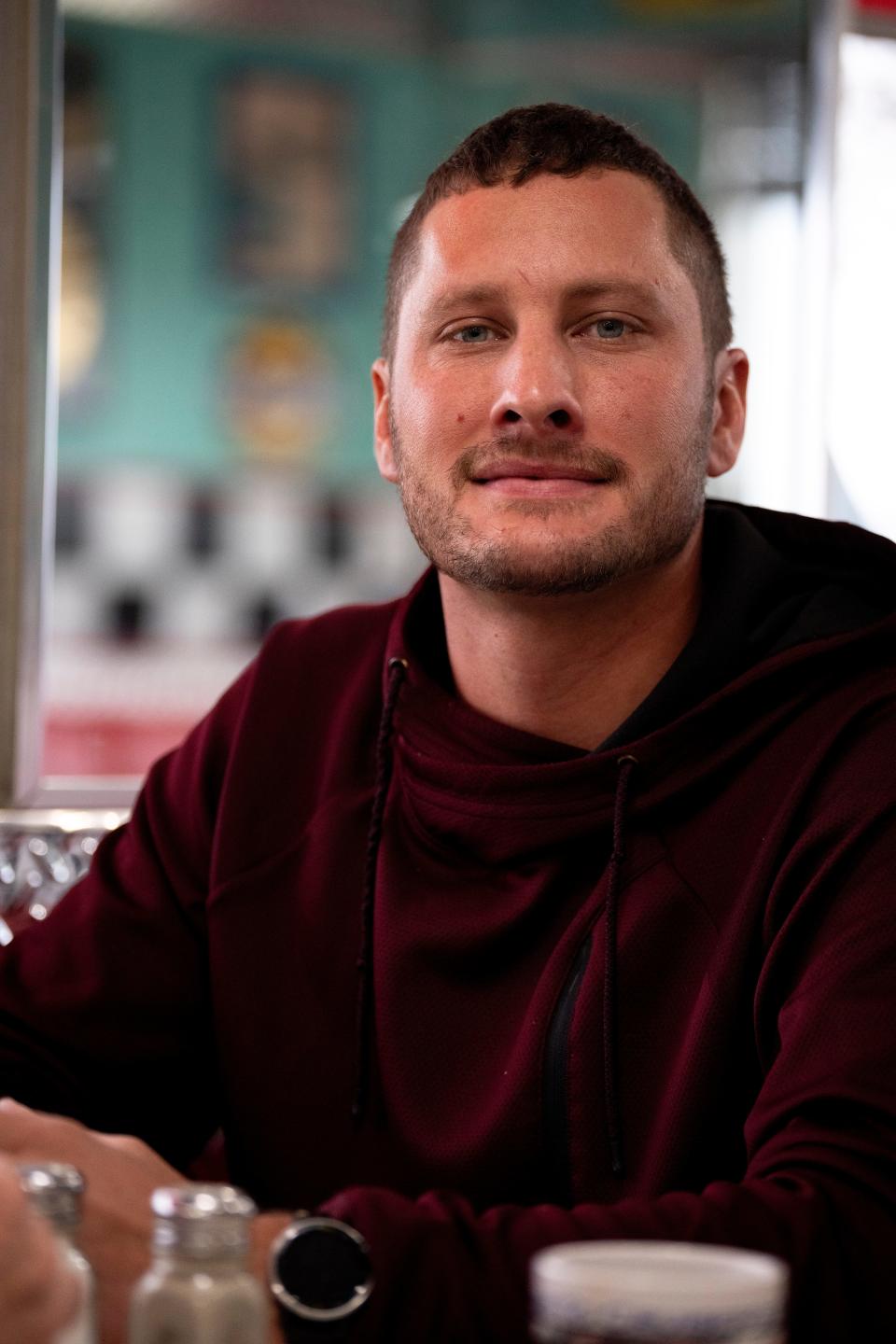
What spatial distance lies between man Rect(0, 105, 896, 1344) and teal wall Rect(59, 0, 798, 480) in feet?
4.86

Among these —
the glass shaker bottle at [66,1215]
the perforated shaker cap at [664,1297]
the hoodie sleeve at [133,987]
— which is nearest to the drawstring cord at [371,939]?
the hoodie sleeve at [133,987]

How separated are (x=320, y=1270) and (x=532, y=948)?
62cm

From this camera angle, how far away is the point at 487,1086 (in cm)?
146

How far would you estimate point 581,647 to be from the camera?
1.63 m

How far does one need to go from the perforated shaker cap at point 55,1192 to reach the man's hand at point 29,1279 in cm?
2

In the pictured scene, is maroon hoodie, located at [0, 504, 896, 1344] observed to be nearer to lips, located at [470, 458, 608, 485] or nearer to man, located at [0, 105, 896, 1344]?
man, located at [0, 105, 896, 1344]

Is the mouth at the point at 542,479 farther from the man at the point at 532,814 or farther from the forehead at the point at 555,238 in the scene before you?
the forehead at the point at 555,238

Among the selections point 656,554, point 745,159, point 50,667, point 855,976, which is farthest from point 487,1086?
point 745,159

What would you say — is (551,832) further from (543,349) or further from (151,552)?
(151,552)

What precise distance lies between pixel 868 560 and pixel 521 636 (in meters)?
0.34

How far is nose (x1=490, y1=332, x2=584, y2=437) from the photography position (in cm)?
151

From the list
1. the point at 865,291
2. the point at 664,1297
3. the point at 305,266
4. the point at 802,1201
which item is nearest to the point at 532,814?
the point at 802,1201

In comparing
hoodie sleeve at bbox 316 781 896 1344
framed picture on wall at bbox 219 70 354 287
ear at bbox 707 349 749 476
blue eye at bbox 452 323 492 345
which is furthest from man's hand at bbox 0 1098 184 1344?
framed picture on wall at bbox 219 70 354 287

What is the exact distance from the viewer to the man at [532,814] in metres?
1.38
